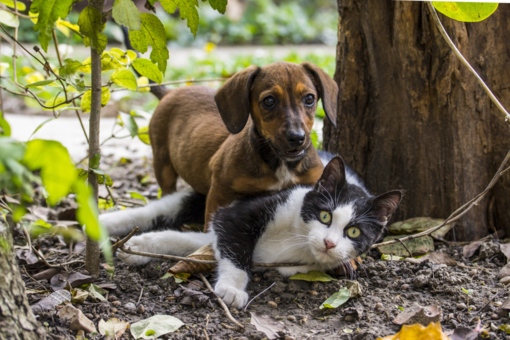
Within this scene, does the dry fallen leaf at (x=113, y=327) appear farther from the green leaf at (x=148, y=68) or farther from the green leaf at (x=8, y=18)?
the green leaf at (x=8, y=18)

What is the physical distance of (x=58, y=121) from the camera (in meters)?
6.45

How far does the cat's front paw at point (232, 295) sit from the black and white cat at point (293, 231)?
12mm

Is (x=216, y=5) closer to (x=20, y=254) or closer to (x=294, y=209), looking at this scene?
(x=294, y=209)

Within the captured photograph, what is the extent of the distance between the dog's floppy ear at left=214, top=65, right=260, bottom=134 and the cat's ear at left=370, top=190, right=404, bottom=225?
917 millimetres

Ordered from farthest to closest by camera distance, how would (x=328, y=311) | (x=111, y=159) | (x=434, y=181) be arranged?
(x=111, y=159), (x=434, y=181), (x=328, y=311)

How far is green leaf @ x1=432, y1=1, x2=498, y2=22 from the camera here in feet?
6.70

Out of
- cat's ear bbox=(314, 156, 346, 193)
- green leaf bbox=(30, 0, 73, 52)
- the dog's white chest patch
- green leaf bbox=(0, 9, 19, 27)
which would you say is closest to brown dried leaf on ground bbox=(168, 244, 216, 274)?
the dog's white chest patch

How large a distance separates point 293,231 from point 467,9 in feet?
4.73

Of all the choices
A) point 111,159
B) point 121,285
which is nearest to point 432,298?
point 121,285

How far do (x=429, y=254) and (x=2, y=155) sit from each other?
2.42 metres

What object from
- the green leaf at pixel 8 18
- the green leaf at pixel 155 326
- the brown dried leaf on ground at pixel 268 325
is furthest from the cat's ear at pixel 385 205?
the green leaf at pixel 8 18

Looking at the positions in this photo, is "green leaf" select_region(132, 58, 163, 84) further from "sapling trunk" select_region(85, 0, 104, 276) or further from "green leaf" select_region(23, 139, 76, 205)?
"green leaf" select_region(23, 139, 76, 205)

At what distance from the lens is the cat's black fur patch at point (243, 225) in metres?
2.48

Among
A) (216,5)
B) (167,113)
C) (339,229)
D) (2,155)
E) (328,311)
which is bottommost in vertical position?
(328,311)
